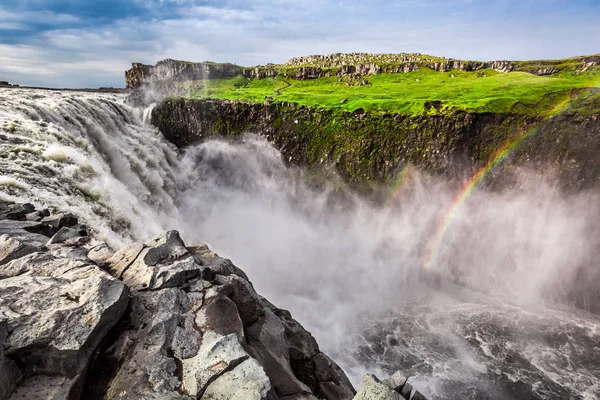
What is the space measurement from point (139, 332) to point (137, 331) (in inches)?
3.5

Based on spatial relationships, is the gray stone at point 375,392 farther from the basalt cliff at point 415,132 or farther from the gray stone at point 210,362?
the basalt cliff at point 415,132

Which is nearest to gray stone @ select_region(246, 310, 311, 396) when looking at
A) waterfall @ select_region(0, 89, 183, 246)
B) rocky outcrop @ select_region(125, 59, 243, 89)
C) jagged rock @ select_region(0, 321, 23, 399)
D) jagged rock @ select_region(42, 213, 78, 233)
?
jagged rock @ select_region(0, 321, 23, 399)

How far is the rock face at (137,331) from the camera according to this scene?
22.6 feet

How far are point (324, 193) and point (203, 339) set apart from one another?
39.1 m

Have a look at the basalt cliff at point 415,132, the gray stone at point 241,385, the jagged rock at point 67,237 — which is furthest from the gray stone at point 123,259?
the basalt cliff at point 415,132

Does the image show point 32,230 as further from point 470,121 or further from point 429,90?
point 429,90

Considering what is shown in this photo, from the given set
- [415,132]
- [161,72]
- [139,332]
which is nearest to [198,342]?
[139,332]

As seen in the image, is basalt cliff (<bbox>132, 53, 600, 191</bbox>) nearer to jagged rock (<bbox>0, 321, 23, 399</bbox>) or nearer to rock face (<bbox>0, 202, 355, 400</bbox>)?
rock face (<bbox>0, 202, 355, 400</bbox>)

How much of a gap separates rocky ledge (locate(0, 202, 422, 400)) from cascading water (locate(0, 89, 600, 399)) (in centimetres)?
1000

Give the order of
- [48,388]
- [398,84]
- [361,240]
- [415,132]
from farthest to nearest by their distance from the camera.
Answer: [398,84] → [361,240] → [415,132] → [48,388]

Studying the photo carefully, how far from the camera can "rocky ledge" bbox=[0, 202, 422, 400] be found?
688 centimetres

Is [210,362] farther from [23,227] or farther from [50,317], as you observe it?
[23,227]

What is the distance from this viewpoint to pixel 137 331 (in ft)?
27.8

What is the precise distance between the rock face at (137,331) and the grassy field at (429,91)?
39.5 metres
